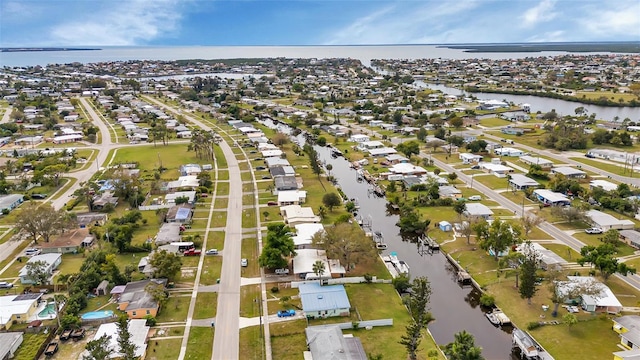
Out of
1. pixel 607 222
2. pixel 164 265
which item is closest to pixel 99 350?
pixel 164 265

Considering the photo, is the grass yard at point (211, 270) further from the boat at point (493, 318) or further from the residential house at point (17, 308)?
the boat at point (493, 318)

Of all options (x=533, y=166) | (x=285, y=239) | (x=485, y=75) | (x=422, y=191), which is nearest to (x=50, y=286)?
(x=285, y=239)

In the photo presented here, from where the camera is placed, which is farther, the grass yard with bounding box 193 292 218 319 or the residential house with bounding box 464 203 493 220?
the residential house with bounding box 464 203 493 220

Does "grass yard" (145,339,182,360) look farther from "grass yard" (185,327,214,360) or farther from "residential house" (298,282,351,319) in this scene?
"residential house" (298,282,351,319)

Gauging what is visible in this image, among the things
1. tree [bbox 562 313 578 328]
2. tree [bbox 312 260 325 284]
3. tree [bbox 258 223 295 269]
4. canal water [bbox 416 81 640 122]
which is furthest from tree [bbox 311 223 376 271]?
canal water [bbox 416 81 640 122]

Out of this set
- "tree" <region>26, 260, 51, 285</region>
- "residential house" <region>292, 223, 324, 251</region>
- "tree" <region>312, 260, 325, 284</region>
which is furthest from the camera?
"residential house" <region>292, 223, 324, 251</region>

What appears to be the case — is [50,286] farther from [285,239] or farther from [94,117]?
[94,117]
